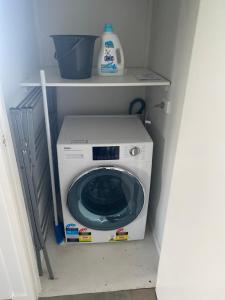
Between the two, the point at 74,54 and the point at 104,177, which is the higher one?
the point at 74,54

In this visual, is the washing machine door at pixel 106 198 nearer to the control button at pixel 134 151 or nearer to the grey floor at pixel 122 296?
the control button at pixel 134 151

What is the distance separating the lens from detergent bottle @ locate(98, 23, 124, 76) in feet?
5.64

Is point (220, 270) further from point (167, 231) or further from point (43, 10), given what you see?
point (43, 10)

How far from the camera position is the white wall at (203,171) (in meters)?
0.77

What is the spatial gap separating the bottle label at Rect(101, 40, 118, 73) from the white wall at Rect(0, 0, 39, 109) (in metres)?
0.55

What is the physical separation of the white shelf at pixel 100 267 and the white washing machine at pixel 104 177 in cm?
9

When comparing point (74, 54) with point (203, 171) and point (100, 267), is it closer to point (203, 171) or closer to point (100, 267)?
point (203, 171)

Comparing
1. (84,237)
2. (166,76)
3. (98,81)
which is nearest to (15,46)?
(98,81)

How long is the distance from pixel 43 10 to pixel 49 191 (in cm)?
153

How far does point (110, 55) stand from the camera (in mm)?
1738

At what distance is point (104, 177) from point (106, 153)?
0.22 meters

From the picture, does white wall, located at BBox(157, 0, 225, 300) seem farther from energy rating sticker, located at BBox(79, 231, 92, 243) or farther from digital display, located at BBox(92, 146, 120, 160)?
energy rating sticker, located at BBox(79, 231, 92, 243)

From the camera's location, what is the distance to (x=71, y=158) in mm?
1642

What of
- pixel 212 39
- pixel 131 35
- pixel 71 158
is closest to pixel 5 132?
pixel 71 158
